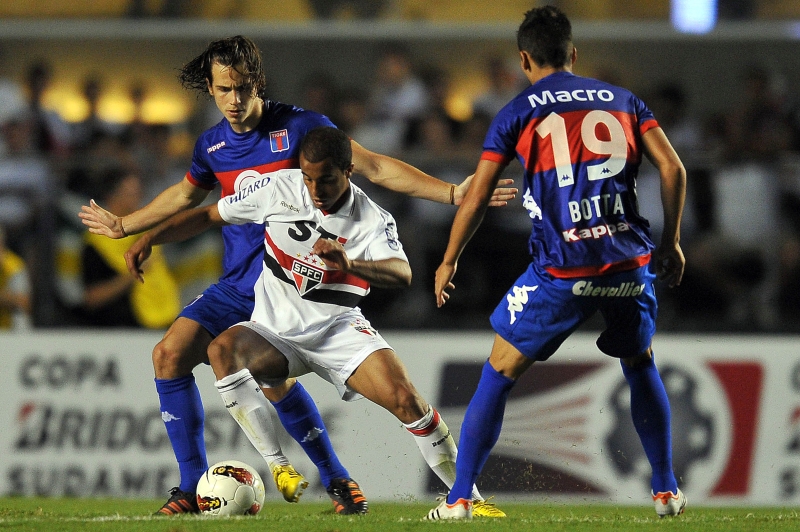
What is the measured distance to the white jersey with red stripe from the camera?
5734mm

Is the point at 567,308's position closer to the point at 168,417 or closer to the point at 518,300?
the point at 518,300

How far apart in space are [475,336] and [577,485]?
4.09 ft

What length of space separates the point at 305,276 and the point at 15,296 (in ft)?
12.4

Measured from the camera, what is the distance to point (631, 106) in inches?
203

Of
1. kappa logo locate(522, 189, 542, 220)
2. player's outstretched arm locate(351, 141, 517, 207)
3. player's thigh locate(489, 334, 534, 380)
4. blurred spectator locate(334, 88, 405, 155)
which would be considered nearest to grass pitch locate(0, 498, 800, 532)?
player's thigh locate(489, 334, 534, 380)

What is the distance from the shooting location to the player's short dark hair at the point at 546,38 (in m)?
5.16

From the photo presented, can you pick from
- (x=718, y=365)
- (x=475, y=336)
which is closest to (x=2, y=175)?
(x=475, y=336)

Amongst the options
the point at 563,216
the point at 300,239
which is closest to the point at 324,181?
the point at 300,239

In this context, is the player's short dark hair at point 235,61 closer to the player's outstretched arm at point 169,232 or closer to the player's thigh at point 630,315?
the player's outstretched arm at point 169,232

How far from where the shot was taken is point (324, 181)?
550cm

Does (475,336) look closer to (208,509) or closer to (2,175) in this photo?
(208,509)

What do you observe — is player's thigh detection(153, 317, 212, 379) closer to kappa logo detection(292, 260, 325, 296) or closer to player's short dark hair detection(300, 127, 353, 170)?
kappa logo detection(292, 260, 325, 296)

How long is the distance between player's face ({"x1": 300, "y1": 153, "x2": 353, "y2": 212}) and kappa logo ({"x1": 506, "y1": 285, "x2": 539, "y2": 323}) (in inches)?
40.0

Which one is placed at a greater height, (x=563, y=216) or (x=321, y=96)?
(x=321, y=96)
